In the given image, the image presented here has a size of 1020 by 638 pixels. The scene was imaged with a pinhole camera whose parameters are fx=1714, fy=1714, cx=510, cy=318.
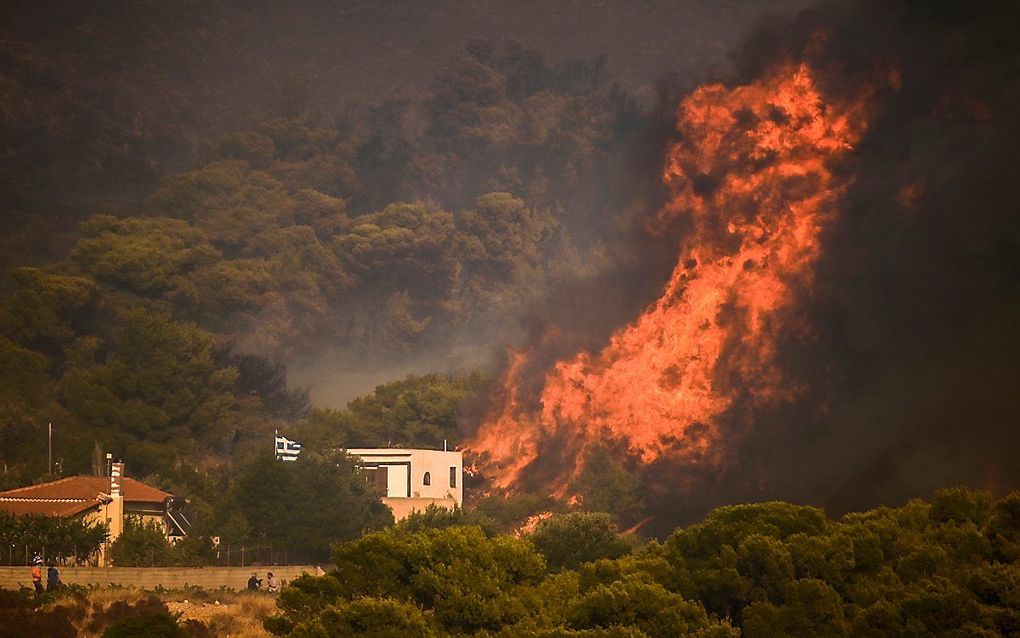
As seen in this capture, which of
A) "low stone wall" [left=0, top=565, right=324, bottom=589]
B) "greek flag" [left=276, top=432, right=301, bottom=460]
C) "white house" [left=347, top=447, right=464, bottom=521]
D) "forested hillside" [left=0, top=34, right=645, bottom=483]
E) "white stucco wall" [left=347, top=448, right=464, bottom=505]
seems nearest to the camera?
"low stone wall" [left=0, top=565, right=324, bottom=589]

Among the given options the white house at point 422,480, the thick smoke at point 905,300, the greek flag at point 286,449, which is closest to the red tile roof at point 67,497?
the greek flag at point 286,449

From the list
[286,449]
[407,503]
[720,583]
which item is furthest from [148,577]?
[286,449]

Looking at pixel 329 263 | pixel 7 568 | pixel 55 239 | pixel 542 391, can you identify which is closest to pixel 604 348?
pixel 542 391

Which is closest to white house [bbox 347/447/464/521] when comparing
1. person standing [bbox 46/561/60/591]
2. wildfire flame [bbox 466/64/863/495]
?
wildfire flame [bbox 466/64/863/495]

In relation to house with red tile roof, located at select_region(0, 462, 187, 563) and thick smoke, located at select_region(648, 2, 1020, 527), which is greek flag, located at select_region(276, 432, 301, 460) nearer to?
house with red tile roof, located at select_region(0, 462, 187, 563)

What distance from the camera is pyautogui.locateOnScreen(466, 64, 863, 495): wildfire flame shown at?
2977 inches

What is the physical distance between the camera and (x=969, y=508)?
5253cm

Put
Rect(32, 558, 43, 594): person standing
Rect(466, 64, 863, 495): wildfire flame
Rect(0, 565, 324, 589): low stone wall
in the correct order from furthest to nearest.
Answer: Rect(466, 64, 863, 495): wildfire flame < Rect(0, 565, 324, 589): low stone wall < Rect(32, 558, 43, 594): person standing

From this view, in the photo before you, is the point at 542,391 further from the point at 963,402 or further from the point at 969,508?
the point at 969,508

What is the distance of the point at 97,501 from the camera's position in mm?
81312

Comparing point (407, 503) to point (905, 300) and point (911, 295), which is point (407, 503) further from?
point (911, 295)

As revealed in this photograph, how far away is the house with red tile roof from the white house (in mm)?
13125

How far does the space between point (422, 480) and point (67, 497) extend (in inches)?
828

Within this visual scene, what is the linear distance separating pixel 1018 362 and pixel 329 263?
10506 centimetres
